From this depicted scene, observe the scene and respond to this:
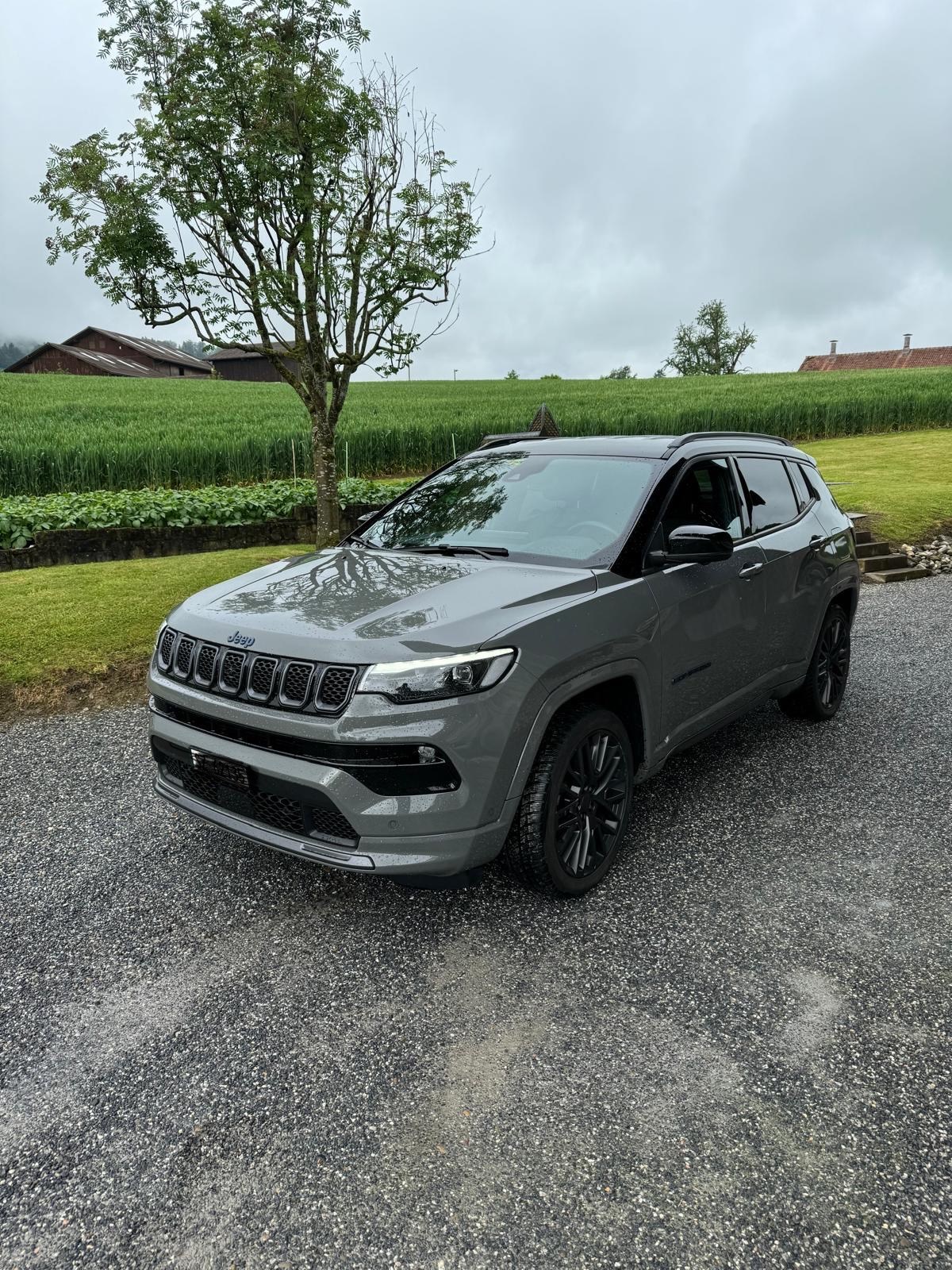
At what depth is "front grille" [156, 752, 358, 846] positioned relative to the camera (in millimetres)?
2838

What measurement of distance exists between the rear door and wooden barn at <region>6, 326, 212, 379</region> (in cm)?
5782

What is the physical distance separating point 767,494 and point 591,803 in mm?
2334

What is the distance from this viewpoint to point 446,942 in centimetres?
312

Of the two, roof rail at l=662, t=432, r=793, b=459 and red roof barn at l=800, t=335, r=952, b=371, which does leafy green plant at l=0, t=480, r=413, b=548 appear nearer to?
roof rail at l=662, t=432, r=793, b=459

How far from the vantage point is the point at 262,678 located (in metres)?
2.94

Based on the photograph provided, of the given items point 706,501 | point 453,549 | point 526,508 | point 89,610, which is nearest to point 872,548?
point 706,501

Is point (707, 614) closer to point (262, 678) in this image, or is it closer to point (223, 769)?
point (262, 678)

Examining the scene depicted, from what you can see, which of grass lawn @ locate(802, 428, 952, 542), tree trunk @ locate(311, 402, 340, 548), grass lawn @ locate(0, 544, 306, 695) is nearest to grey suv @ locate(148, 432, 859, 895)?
grass lawn @ locate(0, 544, 306, 695)

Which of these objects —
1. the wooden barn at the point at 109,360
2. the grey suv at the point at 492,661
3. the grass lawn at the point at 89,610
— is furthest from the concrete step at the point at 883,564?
the wooden barn at the point at 109,360

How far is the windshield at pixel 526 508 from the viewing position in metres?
3.73

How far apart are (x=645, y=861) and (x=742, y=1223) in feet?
5.76

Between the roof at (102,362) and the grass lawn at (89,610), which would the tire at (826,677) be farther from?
the roof at (102,362)

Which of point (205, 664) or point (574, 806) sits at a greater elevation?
point (205, 664)

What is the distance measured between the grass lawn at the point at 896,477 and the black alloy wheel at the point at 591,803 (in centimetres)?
999
